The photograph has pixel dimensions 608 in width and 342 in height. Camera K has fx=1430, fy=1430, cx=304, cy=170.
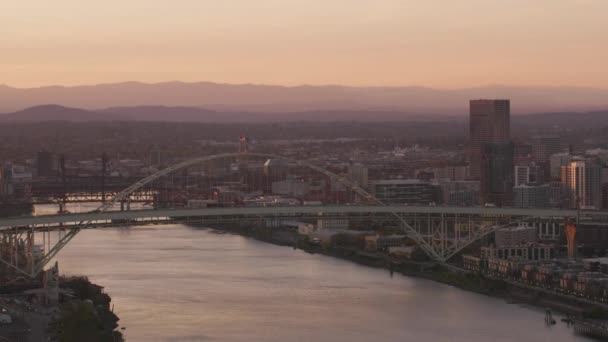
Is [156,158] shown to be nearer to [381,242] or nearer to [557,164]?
[557,164]

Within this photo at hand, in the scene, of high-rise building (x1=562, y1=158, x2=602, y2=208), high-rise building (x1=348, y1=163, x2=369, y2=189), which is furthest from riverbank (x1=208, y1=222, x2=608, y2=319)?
high-rise building (x1=562, y1=158, x2=602, y2=208)

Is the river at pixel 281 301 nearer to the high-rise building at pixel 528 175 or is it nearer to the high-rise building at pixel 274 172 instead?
the high-rise building at pixel 274 172

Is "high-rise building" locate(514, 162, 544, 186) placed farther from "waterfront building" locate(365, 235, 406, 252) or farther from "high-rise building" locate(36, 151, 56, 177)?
"high-rise building" locate(36, 151, 56, 177)

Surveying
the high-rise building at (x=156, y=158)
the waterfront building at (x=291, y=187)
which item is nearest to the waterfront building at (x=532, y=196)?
the waterfront building at (x=291, y=187)

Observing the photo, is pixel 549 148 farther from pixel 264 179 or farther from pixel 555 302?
pixel 555 302

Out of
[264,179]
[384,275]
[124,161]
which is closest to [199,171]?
[264,179]

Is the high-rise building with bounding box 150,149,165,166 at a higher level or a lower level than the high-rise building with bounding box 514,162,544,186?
higher
